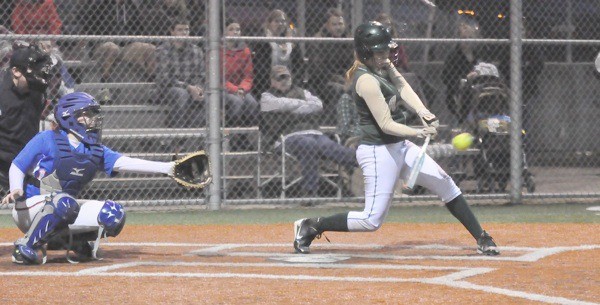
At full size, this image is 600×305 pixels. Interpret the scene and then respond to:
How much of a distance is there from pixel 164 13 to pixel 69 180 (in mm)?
4593

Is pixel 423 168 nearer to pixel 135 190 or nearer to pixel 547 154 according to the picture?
pixel 135 190

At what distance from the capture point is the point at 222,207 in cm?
1164

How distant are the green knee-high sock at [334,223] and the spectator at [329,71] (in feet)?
14.9

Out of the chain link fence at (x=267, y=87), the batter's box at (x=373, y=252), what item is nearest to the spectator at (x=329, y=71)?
the chain link fence at (x=267, y=87)

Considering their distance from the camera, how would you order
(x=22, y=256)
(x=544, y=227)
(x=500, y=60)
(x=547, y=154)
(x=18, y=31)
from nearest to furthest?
(x=22, y=256) → (x=544, y=227) → (x=18, y=31) → (x=500, y=60) → (x=547, y=154)

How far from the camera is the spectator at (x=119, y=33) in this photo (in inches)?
462

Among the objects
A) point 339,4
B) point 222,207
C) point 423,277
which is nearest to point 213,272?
point 423,277

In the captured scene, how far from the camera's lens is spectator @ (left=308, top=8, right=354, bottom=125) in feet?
39.8

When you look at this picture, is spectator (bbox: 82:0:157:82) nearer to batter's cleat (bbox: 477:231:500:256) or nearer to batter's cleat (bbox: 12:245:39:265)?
batter's cleat (bbox: 12:245:39:265)

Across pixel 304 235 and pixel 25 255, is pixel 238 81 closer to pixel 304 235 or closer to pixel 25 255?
pixel 304 235

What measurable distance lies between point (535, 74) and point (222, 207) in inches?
157

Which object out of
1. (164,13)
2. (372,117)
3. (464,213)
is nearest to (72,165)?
(372,117)

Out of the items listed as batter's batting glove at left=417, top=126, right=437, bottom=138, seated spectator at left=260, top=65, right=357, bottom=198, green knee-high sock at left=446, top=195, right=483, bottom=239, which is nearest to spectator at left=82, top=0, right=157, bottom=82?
seated spectator at left=260, top=65, right=357, bottom=198

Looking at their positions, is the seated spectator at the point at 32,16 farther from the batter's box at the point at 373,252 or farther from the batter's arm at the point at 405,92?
A: the batter's arm at the point at 405,92
